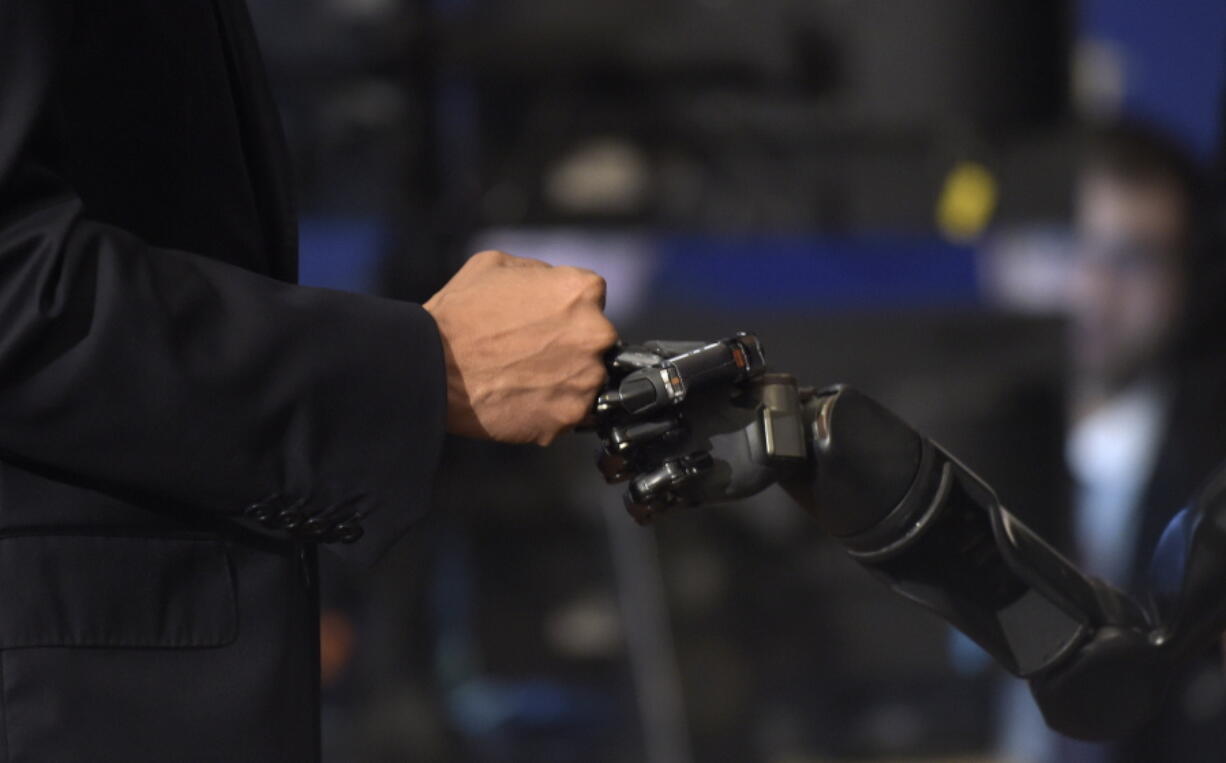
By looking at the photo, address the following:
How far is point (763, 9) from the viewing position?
3502 mm

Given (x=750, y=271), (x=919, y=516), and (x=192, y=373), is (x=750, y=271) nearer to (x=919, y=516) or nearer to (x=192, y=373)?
(x=919, y=516)

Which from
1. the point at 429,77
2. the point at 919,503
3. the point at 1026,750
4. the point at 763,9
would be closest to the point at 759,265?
the point at 763,9

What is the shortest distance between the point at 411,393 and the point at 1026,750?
10.0 ft

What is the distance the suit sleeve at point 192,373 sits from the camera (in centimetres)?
83

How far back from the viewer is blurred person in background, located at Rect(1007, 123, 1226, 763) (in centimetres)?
247

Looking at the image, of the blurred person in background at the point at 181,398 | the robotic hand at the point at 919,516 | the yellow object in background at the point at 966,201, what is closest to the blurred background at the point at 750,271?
the yellow object in background at the point at 966,201

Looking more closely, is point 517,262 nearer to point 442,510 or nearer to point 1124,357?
point 442,510

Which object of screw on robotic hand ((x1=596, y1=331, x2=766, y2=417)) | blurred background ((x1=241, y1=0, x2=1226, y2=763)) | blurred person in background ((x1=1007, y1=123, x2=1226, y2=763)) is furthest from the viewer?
blurred background ((x1=241, y1=0, x2=1226, y2=763))

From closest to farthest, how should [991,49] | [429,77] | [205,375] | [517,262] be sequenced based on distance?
[205,375], [517,262], [429,77], [991,49]

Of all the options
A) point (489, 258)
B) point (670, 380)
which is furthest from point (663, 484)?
point (489, 258)

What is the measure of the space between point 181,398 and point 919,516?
0.58 meters

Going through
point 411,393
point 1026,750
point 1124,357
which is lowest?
point 1026,750

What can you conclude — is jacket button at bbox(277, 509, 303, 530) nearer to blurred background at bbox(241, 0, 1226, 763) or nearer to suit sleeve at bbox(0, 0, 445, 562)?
suit sleeve at bbox(0, 0, 445, 562)

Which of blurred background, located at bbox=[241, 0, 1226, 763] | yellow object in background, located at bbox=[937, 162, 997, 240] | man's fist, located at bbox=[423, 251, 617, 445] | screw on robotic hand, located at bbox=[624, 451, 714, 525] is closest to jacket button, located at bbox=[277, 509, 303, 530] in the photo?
man's fist, located at bbox=[423, 251, 617, 445]
